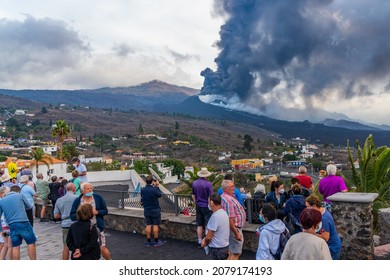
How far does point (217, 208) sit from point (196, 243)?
2.72m

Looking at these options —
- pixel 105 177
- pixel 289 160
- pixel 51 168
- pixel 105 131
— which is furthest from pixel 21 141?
pixel 105 177

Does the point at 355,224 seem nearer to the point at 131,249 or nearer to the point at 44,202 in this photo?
the point at 131,249

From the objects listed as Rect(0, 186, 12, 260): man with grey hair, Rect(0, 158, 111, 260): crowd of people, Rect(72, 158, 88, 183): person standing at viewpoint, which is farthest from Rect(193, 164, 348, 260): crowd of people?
Rect(72, 158, 88, 183): person standing at viewpoint

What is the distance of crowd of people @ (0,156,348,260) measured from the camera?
11.3 feet

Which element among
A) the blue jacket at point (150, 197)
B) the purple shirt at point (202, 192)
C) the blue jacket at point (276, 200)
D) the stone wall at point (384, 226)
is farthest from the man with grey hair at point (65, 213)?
the stone wall at point (384, 226)

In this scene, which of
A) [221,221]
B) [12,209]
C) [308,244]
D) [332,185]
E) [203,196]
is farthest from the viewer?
[203,196]

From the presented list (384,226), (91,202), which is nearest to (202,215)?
(91,202)

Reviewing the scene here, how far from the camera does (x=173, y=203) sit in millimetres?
7887

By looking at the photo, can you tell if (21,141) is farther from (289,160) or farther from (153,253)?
(153,253)

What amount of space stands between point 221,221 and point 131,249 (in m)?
3.02

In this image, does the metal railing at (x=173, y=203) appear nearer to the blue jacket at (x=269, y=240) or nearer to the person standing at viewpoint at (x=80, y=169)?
the person standing at viewpoint at (x=80, y=169)

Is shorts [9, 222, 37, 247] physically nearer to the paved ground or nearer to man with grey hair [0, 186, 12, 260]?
man with grey hair [0, 186, 12, 260]

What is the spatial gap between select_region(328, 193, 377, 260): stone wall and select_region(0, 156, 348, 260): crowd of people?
8.5 inches

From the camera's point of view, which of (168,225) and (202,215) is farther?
(168,225)
